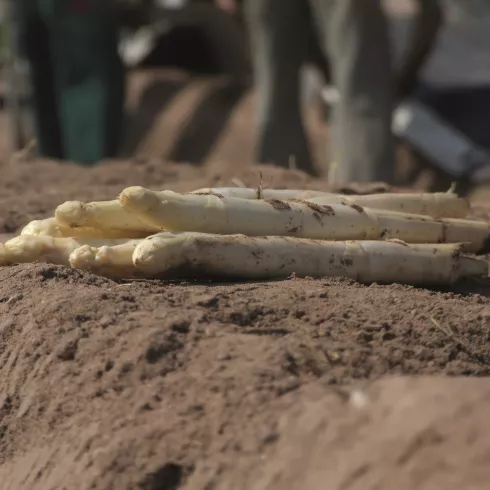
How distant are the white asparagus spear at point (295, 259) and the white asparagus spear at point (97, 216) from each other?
0.53 ft

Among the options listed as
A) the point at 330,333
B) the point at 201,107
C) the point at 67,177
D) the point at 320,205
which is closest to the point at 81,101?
the point at 201,107

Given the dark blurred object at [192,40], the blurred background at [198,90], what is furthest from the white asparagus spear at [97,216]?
the dark blurred object at [192,40]

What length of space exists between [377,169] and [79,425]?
5.07m

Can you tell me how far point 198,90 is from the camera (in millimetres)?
11047

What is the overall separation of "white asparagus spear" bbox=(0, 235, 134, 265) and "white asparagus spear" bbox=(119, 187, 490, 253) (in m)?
0.16

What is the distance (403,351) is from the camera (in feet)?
8.53

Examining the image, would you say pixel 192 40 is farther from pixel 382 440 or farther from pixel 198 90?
pixel 382 440

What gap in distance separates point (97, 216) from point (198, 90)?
809 centimetres

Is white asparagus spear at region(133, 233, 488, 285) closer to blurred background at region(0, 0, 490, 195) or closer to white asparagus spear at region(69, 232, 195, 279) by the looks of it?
white asparagus spear at region(69, 232, 195, 279)

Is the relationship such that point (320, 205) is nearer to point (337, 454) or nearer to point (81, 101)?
point (337, 454)

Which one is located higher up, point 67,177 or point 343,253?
point 343,253

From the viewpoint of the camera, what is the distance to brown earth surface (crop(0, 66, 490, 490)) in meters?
2.04

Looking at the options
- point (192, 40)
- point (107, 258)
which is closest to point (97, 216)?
point (107, 258)

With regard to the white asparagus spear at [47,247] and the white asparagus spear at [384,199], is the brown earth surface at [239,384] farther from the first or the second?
the white asparagus spear at [384,199]
